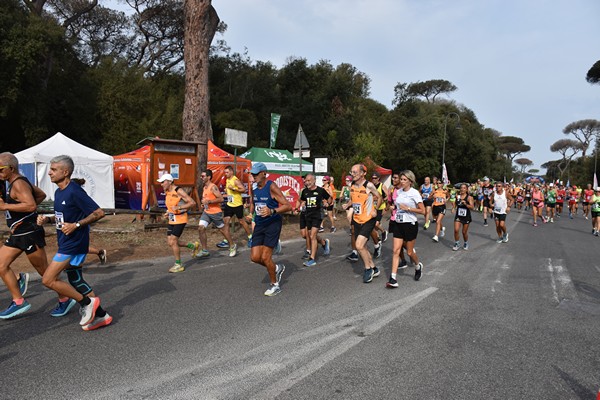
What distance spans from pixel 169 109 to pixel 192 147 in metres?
18.1

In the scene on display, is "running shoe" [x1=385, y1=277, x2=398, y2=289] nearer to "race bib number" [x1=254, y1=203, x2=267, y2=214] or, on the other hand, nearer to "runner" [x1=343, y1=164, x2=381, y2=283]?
"runner" [x1=343, y1=164, x2=381, y2=283]

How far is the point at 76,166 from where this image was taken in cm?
1675

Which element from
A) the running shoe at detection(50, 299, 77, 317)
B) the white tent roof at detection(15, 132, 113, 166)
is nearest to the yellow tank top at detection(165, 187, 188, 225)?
the running shoe at detection(50, 299, 77, 317)

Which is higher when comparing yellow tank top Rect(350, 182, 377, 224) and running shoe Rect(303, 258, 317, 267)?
yellow tank top Rect(350, 182, 377, 224)

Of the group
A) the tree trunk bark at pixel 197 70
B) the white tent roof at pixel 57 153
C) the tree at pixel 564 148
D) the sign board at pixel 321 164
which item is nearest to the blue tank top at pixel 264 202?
the tree trunk bark at pixel 197 70

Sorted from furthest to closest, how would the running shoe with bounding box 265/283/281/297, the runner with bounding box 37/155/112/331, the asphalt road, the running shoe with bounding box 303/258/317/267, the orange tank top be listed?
the orange tank top < the running shoe with bounding box 303/258/317/267 < the running shoe with bounding box 265/283/281/297 < the runner with bounding box 37/155/112/331 < the asphalt road

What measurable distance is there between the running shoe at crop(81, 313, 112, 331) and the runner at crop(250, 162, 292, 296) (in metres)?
2.01

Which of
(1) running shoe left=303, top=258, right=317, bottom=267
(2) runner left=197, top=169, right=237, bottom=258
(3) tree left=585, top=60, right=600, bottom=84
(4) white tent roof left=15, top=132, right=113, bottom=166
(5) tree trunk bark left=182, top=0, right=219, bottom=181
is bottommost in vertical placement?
(1) running shoe left=303, top=258, right=317, bottom=267

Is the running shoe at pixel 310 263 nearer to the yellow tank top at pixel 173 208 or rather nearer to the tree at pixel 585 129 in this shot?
the yellow tank top at pixel 173 208

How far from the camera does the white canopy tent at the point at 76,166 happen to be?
1544 centimetres

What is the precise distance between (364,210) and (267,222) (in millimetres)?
1775

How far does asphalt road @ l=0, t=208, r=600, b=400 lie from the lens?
3275 millimetres

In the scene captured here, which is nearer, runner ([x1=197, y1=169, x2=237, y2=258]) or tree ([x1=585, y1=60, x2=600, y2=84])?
runner ([x1=197, y1=169, x2=237, y2=258])

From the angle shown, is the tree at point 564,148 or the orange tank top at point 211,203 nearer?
the orange tank top at point 211,203
